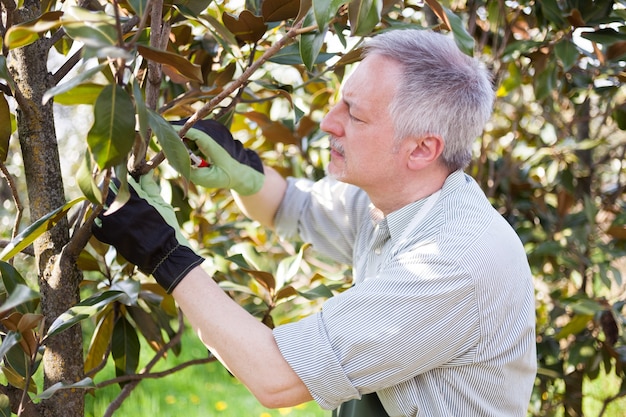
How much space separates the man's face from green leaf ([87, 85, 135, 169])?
2.66ft

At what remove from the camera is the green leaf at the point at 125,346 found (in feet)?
5.20

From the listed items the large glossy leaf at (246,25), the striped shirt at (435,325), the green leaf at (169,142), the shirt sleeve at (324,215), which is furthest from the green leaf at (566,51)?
the green leaf at (169,142)

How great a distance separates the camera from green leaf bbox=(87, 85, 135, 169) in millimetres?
926

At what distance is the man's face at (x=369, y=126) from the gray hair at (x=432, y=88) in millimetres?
22

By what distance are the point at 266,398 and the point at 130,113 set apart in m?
0.69

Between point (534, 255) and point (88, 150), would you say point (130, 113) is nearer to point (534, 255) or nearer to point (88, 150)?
point (88, 150)

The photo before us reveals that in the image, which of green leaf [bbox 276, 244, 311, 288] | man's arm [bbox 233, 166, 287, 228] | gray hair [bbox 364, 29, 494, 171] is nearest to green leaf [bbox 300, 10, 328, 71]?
gray hair [bbox 364, 29, 494, 171]

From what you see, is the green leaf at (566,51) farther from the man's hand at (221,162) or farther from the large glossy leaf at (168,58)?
the large glossy leaf at (168,58)

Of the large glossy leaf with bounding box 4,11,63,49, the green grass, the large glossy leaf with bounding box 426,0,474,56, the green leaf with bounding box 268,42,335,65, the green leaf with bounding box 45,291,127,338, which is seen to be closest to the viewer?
the large glossy leaf with bounding box 4,11,63,49

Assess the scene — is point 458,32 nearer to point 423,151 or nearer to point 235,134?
point 423,151

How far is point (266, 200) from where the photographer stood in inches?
81.6

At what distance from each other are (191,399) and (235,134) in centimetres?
139

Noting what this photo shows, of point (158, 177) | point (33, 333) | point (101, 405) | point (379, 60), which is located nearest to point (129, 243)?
point (33, 333)

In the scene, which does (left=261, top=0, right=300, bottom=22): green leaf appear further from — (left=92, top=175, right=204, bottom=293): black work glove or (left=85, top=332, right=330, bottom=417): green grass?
(left=85, top=332, right=330, bottom=417): green grass
